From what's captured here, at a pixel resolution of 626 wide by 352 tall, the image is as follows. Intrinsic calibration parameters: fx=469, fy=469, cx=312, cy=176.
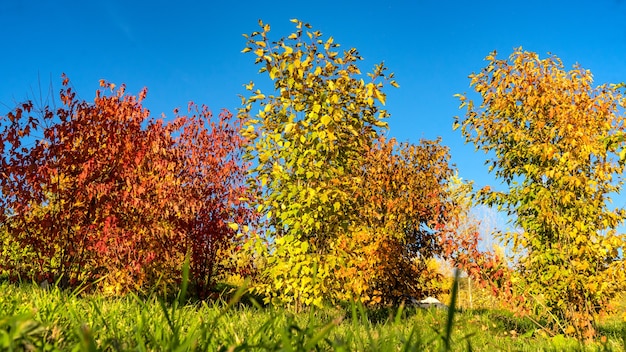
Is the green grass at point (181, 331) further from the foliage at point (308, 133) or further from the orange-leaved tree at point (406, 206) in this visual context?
the orange-leaved tree at point (406, 206)

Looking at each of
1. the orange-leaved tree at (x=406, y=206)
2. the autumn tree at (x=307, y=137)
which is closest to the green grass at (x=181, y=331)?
the autumn tree at (x=307, y=137)

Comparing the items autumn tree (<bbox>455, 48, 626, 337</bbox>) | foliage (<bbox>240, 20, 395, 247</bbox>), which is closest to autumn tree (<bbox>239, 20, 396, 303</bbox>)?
foliage (<bbox>240, 20, 395, 247</bbox>)

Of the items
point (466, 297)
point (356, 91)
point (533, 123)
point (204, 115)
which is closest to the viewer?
point (356, 91)

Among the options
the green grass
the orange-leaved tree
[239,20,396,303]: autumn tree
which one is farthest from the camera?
the orange-leaved tree

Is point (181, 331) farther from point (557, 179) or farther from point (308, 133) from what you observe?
point (557, 179)

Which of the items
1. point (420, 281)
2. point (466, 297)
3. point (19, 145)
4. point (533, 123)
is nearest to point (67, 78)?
point (19, 145)

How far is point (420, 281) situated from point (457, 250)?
20.2 feet

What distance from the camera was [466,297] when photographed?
28734 mm

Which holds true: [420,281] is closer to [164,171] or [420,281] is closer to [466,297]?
[164,171]

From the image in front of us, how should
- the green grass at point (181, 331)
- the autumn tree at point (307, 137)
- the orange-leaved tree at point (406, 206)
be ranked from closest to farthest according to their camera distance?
the green grass at point (181, 331) → the autumn tree at point (307, 137) → the orange-leaved tree at point (406, 206)

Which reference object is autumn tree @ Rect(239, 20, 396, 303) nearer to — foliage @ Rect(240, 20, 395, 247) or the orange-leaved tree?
foliage @ Rect(240, 20, 395, 247)

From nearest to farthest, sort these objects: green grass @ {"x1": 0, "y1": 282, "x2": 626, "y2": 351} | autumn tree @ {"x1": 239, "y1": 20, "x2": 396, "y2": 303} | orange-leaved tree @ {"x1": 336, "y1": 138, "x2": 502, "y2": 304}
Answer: green grass @ {"x1": 0, "y1": 282, "x2": 626, "y2": 351} < autumn tree @ {"x1": 239, "y1": 20, "x2": 396, "y2": 303} < orange-leaved tree @ {"x1": 336, "y1": 138, "x2": 502, "y2": 304}

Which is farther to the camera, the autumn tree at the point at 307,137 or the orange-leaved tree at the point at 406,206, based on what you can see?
the orange-leaved tree at the point at 406,206

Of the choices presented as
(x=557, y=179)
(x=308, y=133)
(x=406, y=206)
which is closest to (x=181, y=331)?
(x=308, y=133)
